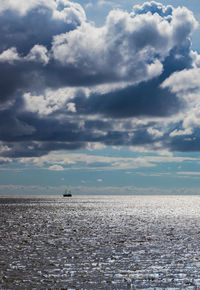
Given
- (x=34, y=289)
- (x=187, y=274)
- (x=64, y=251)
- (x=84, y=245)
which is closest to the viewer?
(x=34, y=289)

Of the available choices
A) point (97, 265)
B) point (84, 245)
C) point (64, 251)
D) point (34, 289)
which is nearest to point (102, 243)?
point (84, 245)

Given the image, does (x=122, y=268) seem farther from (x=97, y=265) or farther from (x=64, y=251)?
(x=64, y=251)

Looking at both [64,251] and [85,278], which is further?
[64,251]

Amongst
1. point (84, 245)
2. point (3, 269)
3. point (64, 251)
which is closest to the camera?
point (3, 269)

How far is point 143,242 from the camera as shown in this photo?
59.2 meters

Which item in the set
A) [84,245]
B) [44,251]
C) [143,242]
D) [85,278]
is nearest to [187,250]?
[143,242]

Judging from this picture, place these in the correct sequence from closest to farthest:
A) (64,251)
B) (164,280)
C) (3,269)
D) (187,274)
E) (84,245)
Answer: (164,280) < (187,274) < (3,269) < (64,251) < (84,245)

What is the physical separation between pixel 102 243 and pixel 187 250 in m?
13.1

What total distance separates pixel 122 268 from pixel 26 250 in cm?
1756

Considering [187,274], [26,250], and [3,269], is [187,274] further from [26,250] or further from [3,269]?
[26,250]

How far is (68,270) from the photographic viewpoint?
3669 cm

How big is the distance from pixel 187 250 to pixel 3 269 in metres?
24.2

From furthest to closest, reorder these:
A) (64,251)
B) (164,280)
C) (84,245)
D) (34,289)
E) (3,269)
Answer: (84,245), (64,251), (3,269), (164,280), (34,289)

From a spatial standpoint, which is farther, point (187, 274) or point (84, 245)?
point (84, 245)
